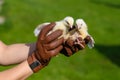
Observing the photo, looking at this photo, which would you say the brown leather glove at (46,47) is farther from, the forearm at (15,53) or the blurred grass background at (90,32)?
the blurred grass background at (90,32)

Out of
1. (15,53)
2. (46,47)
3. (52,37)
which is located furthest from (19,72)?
(15,53)

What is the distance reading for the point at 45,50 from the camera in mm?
5445

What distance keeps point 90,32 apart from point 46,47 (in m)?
11.4

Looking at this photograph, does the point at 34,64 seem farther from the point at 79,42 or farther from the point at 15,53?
the point at 15,53

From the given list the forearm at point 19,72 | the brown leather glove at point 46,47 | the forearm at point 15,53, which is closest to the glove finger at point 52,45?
the brown leather glove at point 46,47

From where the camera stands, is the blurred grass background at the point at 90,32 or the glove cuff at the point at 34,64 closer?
the glove cuff at the point at 34,64

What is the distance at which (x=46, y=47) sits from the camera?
545 centimetres

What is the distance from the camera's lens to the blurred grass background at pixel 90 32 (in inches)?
472

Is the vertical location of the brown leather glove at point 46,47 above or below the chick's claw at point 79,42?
above

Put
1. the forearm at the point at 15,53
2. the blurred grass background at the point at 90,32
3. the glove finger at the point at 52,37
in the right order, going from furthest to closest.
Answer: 1. the blurred grass background at the point at 90,32
2. the forearm at the point at 15,53
3. the glove finger at the point at 52,37

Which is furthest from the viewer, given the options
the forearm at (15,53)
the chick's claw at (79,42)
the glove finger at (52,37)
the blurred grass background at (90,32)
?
the blurred grass background at (90,32)

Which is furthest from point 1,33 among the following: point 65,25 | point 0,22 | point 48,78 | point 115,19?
point 65,25

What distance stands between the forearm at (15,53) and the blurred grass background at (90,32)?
4.59 m

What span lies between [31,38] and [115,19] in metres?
6.67
